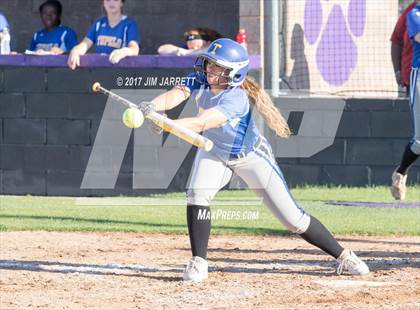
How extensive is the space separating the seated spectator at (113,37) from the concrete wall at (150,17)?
328 centimetres

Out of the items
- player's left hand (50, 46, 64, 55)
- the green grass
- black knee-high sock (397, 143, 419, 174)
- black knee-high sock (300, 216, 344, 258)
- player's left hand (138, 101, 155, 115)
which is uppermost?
player's left hand (138, 101, 155, 115)

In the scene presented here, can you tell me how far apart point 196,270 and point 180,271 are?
575mm

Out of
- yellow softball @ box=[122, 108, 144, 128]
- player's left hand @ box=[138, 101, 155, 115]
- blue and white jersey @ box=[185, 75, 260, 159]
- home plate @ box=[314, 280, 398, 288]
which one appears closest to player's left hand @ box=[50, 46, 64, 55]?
blue and white jersey @ box=[185, 75, 260, 159]

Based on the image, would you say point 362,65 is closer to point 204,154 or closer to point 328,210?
point 328,210

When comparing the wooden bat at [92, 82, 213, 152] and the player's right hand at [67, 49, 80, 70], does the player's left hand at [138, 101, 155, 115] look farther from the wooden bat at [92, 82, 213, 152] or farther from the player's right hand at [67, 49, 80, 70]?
the player's right hand at [67, 49, 80, 70]

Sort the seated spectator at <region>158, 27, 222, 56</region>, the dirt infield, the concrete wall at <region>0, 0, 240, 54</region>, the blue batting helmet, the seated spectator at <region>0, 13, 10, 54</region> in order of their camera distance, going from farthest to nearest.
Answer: the concrete wall at <region>0, 0, 240, 54</region> → the seated spectator at <region>0, 13, 10, 54</region> → the seated spectator at <region>158, 27, 222, 56</region> → the blue batting helmet → the dirt infield

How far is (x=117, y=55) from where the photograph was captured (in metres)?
12.3

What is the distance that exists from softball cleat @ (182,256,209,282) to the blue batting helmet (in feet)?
3.87

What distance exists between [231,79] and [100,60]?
5.70m

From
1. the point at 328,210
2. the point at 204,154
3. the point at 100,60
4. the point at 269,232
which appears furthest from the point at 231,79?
the point at 100,60

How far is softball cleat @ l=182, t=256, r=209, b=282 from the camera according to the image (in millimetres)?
7047

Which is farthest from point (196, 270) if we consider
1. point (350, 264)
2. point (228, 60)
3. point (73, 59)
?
point (73, 59)

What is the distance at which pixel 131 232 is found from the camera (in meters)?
9.77

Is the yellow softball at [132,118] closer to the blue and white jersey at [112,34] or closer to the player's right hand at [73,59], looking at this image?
the blue and white jersey at [112,34]
